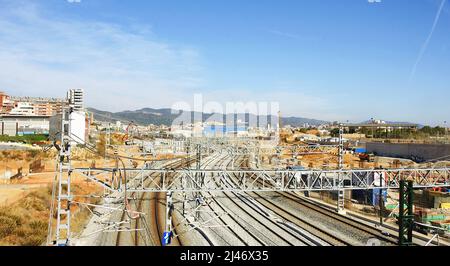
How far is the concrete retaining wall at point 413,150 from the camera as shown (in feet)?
111

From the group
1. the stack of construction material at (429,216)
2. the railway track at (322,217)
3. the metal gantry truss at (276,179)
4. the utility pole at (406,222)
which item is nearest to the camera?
the utility pole at (406,222)

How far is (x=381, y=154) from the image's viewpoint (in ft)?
148

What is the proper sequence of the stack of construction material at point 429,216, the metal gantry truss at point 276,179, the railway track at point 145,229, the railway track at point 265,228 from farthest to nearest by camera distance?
the stack of construction material at point 429,216, the railway track at point 265,228, the railway track at point 145,229, the metal gantry truss at point 276,179

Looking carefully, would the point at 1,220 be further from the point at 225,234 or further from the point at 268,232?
the point at 268,232

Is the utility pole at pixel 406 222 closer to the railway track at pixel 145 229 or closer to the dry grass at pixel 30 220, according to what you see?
the railway track at pixel 145 229

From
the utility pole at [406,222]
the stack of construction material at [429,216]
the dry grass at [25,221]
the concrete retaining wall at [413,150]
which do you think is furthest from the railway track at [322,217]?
the concrete retaining wall at [413,150]

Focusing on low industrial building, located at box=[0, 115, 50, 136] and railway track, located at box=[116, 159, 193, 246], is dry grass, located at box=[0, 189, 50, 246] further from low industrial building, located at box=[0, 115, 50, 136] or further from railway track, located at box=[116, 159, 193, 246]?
low industrial building, located at box=[0, 115, 50, 136]

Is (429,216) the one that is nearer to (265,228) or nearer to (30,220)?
(265,228)

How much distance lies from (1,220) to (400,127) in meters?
79.9

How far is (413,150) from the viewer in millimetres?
38438

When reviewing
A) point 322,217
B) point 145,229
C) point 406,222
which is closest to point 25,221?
point 145,229

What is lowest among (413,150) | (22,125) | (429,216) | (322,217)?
(322,217)
